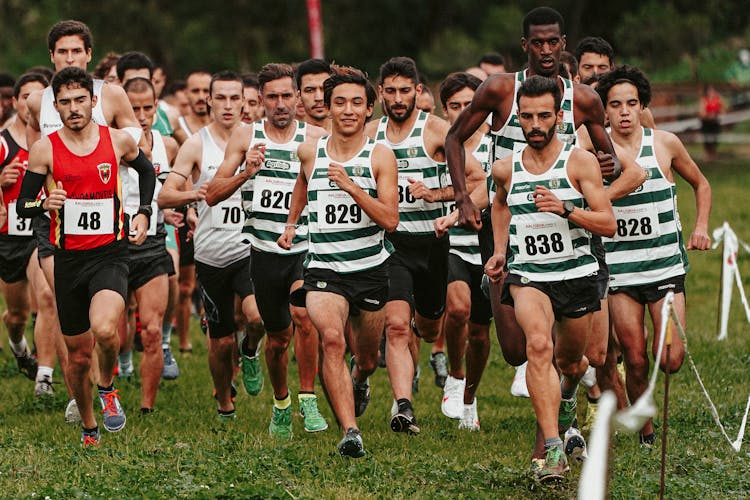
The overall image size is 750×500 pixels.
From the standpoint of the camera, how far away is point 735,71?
45312 mm

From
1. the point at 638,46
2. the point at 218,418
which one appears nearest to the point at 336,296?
the point at 218,418

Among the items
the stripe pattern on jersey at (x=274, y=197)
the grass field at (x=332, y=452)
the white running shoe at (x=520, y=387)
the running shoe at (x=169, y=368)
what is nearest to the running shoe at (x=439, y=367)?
the grass field at (x=332, y=452)

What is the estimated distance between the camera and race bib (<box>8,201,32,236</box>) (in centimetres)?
1268

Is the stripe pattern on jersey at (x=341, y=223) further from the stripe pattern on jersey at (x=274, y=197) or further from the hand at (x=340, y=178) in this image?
the stripe pattern on jersey at (x=274, y=197)

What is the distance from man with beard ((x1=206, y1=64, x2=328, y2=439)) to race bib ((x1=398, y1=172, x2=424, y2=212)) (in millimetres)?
735

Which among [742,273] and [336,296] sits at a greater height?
[336,296]

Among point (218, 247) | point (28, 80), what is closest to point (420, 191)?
point (218, 247)

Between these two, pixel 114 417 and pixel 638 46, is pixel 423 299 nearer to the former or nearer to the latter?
pixel 114 417

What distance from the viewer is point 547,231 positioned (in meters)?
8.84

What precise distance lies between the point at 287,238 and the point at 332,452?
1.59 m

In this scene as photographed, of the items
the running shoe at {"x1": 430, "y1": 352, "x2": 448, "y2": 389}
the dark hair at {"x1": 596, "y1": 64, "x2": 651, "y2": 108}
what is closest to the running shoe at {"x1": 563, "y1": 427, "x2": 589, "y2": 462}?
the dark hair at {"x1": 596, "y1": 64, "x2": 651, "y2": 108}

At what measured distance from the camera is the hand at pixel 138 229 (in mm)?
10016

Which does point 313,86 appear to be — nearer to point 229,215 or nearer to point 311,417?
point 229,215

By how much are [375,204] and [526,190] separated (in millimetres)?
1138
